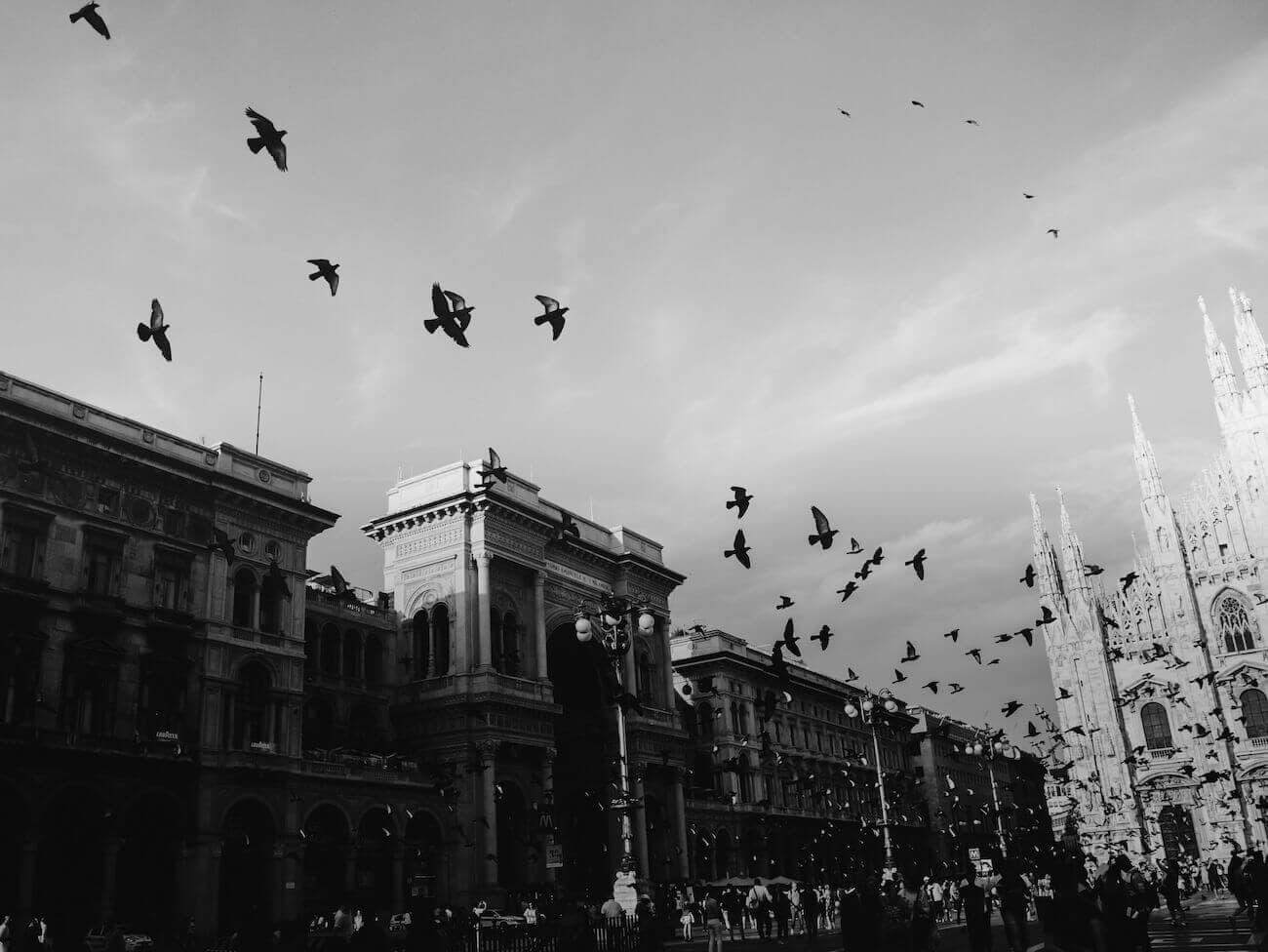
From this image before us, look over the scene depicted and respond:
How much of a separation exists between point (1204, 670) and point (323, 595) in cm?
5814

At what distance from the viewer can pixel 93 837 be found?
29.5 meters

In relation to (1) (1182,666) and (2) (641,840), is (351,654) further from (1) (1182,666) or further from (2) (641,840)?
(1) (1182,666)

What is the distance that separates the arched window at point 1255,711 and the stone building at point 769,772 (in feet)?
75.9

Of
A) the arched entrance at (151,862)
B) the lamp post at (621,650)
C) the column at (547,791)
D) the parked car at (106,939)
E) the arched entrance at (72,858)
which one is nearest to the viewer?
the lamp post at (621,650)

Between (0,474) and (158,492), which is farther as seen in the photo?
(158,492)

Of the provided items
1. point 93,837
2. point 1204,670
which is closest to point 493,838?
point 93,837

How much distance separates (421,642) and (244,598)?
10.8 metres

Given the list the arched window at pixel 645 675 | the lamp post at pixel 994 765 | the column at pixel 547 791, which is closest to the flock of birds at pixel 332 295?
the column at pixel 547 791

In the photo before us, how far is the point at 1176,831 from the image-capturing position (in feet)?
224

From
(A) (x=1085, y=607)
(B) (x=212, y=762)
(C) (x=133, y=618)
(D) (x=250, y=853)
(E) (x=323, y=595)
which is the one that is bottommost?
(D) (x=250, y=853)

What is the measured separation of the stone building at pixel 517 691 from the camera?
4234 cm

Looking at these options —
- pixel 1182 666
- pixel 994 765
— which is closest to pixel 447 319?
pixel 1182 666

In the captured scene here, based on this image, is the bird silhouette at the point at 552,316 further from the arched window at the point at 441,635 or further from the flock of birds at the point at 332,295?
the arched window at the point at 441,635

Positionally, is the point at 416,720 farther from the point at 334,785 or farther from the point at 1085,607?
the point at 1085,607
